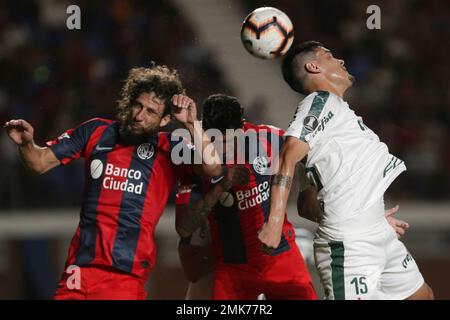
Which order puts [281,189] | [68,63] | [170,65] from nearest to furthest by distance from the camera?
[281,189], [170,65], [68,63]

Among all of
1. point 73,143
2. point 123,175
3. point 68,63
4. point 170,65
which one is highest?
point 68,63

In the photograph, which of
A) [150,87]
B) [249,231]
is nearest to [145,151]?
[150,87]

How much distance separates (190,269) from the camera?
651 cm

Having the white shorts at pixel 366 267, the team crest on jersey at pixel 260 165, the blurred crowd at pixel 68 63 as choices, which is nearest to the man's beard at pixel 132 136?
the team crest on jersey at pixel 260 165

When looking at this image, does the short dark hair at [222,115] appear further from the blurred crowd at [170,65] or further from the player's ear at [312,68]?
the blurred crowd at [170,65]

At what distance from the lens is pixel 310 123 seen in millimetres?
5121

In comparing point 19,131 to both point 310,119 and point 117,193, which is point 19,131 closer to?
point 117,193

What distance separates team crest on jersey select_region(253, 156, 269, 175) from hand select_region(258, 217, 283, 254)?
122 cm

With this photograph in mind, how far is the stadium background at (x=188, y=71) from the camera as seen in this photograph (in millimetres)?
9453

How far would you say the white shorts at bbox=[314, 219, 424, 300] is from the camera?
5082 mm

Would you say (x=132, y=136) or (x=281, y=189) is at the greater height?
(x=132, y=136)

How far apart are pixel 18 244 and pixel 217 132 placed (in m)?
4.61

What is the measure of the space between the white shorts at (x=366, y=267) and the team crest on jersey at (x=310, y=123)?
26.6 inches

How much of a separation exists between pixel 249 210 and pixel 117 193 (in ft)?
3.32
